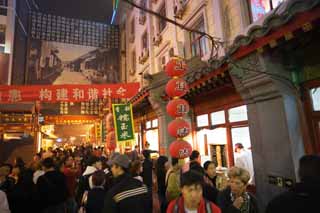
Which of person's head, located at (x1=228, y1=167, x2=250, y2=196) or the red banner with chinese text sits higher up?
the red banner with chinese text

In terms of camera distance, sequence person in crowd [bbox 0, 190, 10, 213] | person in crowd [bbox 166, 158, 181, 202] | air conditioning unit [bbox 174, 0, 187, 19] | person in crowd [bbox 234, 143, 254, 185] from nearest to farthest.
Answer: person in crowd [bbox 0, 190, 10, 213] → person in crowd [bbox 166, 158, 181, 202] → person in crowd [bbox 234, 143, 254, 185] → air conditioning unit [bbox 174, 0, 187, 19]

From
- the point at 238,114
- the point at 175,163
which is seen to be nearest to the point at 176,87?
the point at 175,163

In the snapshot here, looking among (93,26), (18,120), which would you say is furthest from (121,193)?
(93,26)

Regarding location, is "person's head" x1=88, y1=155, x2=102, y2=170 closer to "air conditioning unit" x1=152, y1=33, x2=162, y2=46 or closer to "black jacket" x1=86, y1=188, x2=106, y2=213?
"black jacket" x1=86, y1=188, x2=106, y2=213

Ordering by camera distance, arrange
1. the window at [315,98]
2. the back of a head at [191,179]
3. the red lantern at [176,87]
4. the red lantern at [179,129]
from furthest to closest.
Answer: the red lantern at [176,87], the red lantern at [179,129], the window at [315,98], the back of a head at [191,179]

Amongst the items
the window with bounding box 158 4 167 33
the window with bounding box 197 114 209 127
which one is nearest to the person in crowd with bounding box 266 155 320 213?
the window with bounding box 197 114 209 127

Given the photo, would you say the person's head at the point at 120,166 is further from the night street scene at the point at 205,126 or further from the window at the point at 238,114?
the window at the point at 238,114

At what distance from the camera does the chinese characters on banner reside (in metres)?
9.24

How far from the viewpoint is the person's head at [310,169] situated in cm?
187

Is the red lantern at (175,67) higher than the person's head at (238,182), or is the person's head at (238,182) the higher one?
the red lantern at (175,67)

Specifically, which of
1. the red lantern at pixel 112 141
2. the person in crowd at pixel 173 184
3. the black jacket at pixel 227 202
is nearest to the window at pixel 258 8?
the person in crowd at pixel 173 184

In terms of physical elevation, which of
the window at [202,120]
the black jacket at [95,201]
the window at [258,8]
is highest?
the window at [258,8]

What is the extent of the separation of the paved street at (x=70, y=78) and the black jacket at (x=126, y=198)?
22.5 m

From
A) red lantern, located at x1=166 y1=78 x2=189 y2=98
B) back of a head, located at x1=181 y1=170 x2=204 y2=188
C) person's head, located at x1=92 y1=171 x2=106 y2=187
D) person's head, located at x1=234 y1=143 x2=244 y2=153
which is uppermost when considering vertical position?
red lantern, located at x1=166 y1=78 x2=189 y2=98
